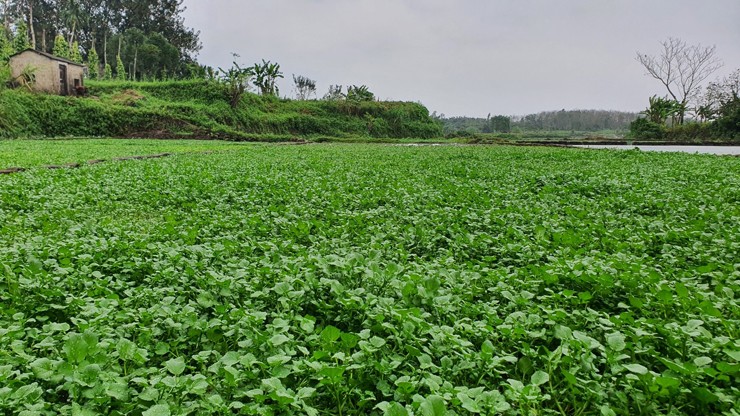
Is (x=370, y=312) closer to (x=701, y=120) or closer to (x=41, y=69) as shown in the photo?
(x=41, y=69)

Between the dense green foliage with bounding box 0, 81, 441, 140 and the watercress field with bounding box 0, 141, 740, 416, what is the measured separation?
25893 millimetres

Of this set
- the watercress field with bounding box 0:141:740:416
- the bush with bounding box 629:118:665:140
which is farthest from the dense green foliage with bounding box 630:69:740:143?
the watercress field with bounding box 0:141:740:416

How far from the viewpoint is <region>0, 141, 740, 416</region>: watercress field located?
61.7 inches

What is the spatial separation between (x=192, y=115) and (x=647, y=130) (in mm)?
40501

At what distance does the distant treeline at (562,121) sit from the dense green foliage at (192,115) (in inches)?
978

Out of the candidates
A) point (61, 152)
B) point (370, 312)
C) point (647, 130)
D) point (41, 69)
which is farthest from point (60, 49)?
point (647, 130)

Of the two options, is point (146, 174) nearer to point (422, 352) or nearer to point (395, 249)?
point (395, 249)

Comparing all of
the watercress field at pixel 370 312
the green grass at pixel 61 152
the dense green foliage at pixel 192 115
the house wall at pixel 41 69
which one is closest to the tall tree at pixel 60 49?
the dense green foliage at pixel 192 115

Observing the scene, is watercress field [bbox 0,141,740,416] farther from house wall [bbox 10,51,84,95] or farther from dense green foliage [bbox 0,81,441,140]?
house wall [bbox 10,51,84,95]

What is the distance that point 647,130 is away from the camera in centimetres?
3809

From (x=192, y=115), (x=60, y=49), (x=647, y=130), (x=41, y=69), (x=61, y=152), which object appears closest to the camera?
(x=61, y=152)

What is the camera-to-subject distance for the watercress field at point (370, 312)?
1567 millimetres

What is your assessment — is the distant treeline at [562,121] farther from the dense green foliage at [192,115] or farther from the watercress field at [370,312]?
the watercress field at [370,312]

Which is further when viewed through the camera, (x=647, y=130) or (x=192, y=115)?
(x=647, y=130)
